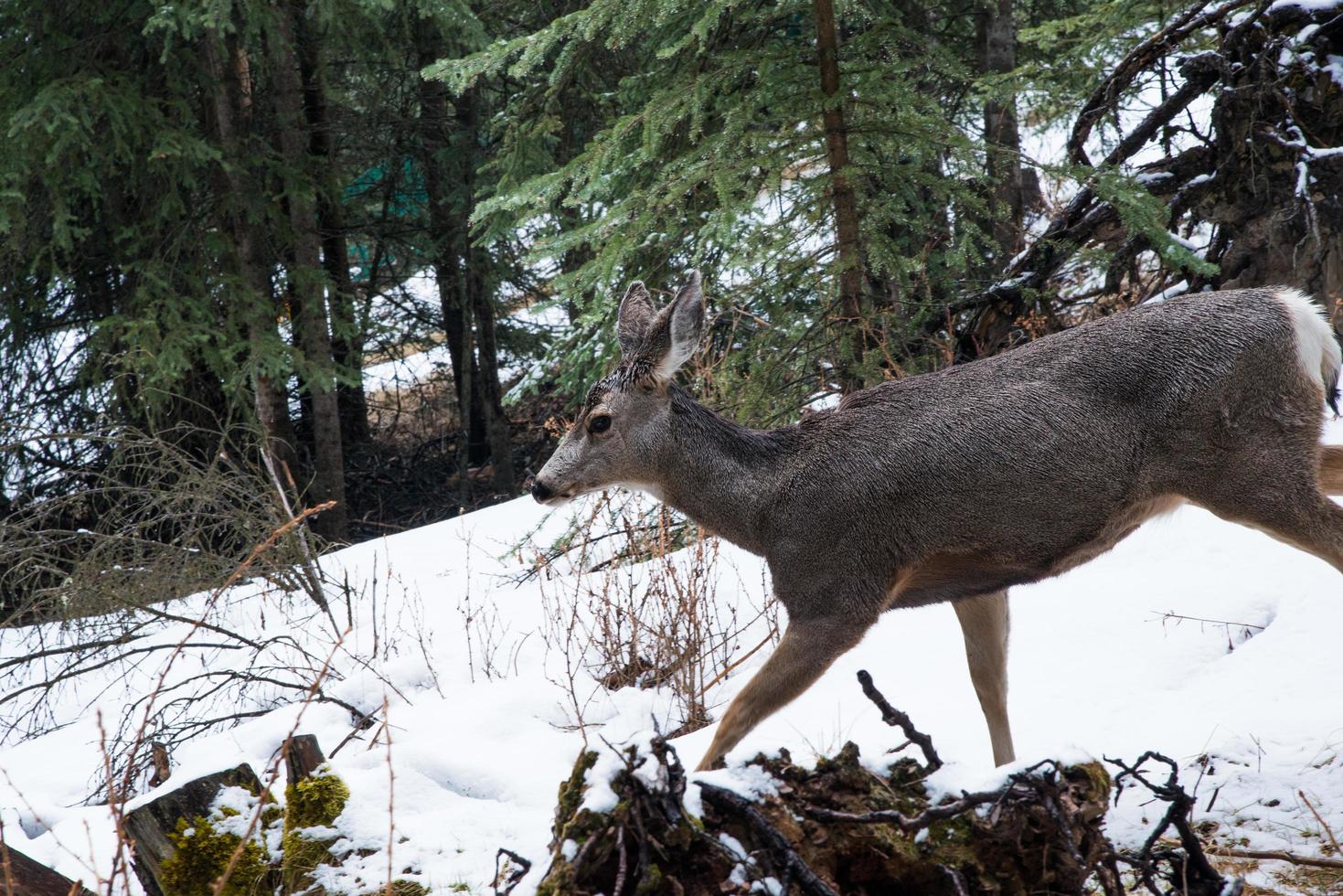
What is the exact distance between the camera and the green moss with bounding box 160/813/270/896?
368 cm

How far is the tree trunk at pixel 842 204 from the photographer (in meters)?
7.54

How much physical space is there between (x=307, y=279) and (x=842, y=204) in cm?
696

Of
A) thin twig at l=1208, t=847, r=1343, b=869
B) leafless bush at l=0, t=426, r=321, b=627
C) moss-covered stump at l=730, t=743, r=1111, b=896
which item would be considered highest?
leafless bush at l=0, t=426, r=321, b=627

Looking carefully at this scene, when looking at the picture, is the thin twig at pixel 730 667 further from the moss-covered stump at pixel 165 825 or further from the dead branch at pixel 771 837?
the dead branch at pixel 771 837

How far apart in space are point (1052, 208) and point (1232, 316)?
1027cm

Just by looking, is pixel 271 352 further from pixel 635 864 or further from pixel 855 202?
pixel 635 864

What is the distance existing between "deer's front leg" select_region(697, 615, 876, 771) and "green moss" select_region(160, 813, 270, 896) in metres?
1.57

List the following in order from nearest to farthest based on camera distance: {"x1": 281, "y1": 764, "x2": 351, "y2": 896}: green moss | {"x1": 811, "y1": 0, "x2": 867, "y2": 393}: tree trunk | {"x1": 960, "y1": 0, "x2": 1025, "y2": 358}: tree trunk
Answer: {"x1": 281, "y1": 764, "x2": 351, "y2": 896}: green moss → {"x1": 811, "y1": 0, "x2": 867, "y2": 393}: tree trunk → {"x1": 960, "y1": 0, "x2": 1025, "y2": 358}: tree trunk

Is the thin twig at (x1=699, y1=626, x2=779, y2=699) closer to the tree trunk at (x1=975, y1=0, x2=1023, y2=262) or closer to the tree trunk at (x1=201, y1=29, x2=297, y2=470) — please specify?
the tree trunk at (x1=975, y1=0, x2=1023, y2=262)

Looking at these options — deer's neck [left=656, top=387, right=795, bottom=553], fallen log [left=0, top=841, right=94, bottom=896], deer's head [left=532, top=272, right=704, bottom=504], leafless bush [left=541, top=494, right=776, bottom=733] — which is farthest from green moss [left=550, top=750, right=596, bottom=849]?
leafless bush [left=541, top=494, right=776, bottom=733]

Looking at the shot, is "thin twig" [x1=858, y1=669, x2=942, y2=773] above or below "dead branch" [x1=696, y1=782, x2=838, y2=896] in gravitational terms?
above

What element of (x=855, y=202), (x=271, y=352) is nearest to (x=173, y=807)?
(x=855, y=202)

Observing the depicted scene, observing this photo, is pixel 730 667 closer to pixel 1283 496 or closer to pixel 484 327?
pixel 1283 496

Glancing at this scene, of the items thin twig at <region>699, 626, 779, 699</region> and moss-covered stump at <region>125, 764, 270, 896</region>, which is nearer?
moss-covered stump at <region>125, 764, 270, 896</region>
